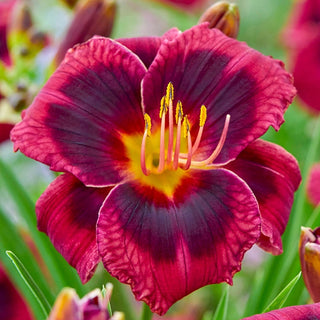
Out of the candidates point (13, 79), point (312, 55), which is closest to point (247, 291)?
point (312, 55)

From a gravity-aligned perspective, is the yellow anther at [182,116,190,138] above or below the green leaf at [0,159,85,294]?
above

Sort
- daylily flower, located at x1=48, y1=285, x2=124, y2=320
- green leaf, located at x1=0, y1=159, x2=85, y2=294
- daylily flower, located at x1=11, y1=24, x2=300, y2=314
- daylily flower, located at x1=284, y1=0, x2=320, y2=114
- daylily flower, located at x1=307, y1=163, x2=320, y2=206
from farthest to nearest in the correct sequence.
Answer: daylily flower, located at x1=284, y1=0, x2=320, y2=114
daylily flower, located at x1=307, y1=163, x2=320, y2=206
green leaf, located at x1=0, y1=159, x2=85, y2=294
daylily flower, located at x1=11, y1=24, x2=300, y2=314
daylily flower, located at x1=48, y1=285, x2=124, y2=320

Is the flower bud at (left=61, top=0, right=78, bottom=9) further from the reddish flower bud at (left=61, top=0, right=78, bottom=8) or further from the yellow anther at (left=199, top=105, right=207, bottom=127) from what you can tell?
the yellow anther at (left=199, top=105, right=207, bottom=127)

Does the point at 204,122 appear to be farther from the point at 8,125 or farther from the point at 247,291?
the point at 247,291

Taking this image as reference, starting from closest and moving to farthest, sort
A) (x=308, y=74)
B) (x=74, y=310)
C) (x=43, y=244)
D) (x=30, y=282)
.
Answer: (x=74, y=310)
(x=30, y=282)
(x=43, y=244)
(x=308, y=74)

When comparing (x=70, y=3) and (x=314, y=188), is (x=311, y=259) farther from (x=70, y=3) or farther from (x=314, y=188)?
(x=70, y=3)

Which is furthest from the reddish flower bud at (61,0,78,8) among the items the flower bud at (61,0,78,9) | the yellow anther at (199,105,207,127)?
the yellow anther at (199,105,207,127)

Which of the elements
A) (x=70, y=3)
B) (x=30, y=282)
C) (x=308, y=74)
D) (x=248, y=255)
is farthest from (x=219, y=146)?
(x=248, y=255)
